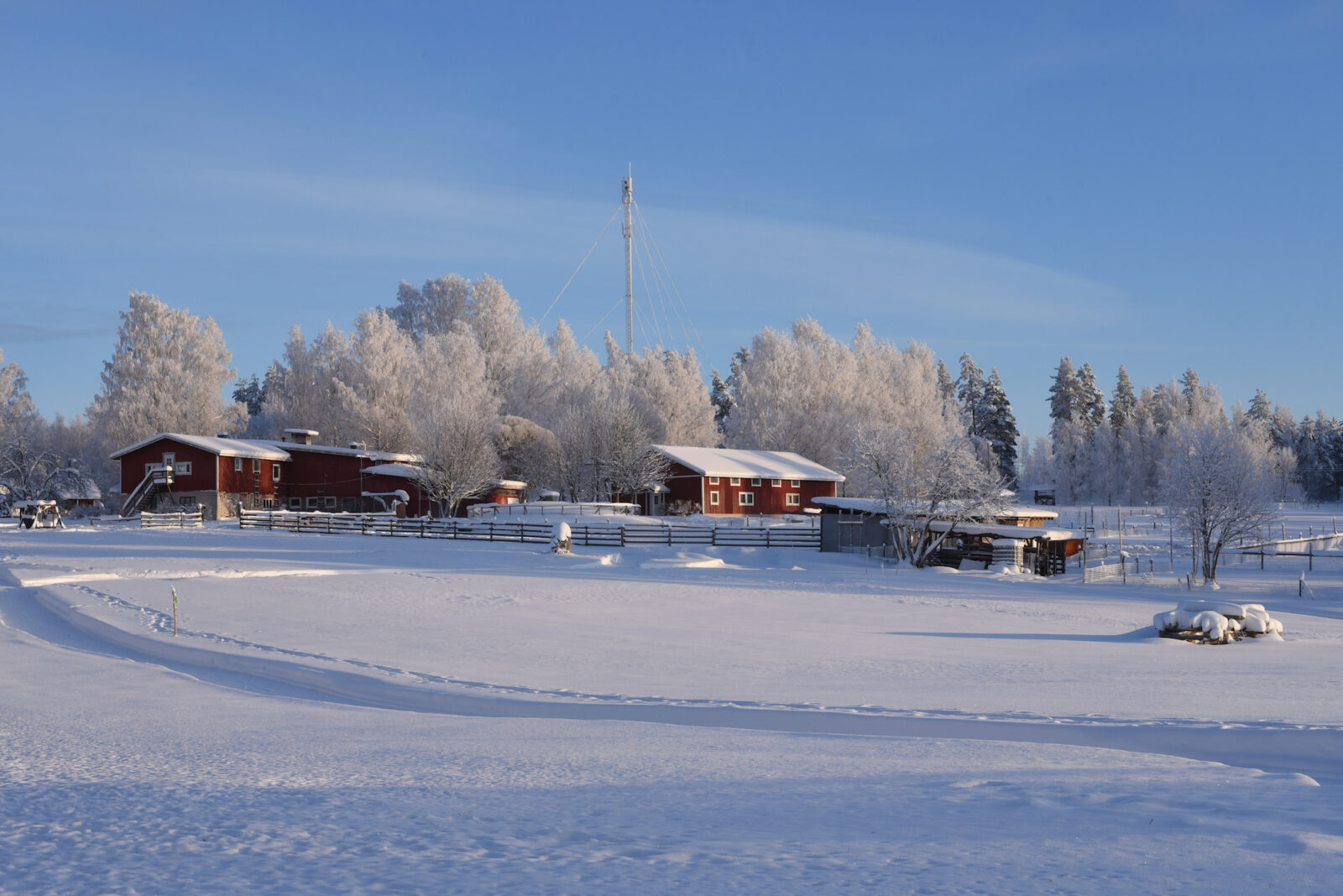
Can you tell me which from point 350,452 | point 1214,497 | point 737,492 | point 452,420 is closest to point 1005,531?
point 1214,497

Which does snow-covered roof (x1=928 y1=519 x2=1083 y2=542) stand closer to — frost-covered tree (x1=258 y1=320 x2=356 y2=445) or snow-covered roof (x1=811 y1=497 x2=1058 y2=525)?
snow-covered roof (x1=811 y1=497 x2=1058 y2=525)

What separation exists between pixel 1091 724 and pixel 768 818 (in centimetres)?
670

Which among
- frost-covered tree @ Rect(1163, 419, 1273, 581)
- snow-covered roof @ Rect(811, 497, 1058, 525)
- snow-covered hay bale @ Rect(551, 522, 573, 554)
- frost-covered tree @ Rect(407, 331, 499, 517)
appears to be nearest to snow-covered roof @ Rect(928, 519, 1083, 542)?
snow-covered roof @ Rect(811, 497, 1058, 525)

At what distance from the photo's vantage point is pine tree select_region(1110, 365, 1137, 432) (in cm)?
12669

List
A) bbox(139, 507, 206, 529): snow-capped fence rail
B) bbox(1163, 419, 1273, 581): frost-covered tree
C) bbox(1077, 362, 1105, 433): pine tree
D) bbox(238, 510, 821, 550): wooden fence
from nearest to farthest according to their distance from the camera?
bbox(1163, 419, 1273, 581): frost-covered tree < bbox(238, 510, 821, 550): wooden fence < bbox(139, 507, 206, 529): snow-capped fence rail < bbox(1077, 362, 1105, 433): pine tree

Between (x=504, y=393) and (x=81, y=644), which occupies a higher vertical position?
(x=504, y=393)

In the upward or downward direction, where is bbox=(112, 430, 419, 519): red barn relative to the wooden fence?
upward

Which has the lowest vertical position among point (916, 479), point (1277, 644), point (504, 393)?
point (1277, 644)

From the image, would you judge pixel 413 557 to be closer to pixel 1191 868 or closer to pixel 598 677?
pixel 598 677

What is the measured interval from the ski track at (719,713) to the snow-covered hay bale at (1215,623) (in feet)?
32.6

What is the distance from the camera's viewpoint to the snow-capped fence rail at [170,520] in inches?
2106

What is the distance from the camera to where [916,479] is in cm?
4584

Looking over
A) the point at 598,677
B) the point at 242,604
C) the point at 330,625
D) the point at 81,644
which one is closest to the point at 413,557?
the point at 242,604

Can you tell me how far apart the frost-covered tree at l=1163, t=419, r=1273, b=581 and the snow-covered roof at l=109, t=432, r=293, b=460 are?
5037 cm
